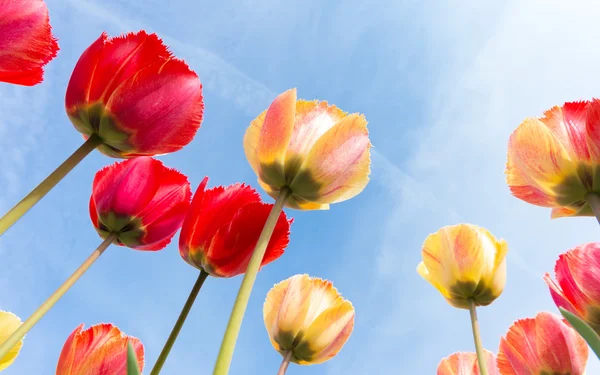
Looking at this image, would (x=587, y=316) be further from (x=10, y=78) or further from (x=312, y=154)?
(x=10, y=78)

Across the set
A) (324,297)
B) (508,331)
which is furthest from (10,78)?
(508,331)

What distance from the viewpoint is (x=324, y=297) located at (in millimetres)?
1146

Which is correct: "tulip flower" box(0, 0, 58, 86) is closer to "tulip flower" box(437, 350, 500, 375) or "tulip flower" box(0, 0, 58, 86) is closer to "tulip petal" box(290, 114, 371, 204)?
"tulip petal" box(290, 114, 371, 204)

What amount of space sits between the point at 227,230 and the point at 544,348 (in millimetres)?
804

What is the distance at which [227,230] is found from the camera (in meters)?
0.86

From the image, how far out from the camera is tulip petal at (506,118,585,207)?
960 millimetres

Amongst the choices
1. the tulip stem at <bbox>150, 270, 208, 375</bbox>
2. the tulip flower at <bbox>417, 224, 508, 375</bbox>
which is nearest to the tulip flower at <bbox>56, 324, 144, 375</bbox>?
the tulip stem at <bbox>150, 270, 208, 375</bbox>

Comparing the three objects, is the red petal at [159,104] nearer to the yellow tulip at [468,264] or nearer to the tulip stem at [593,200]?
the tulip stem at [593,200]

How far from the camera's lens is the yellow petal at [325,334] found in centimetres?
111

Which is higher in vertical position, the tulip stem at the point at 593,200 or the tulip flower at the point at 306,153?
the tulip stem at the point at 593,200

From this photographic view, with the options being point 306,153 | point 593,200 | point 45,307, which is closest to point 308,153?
point 306,153

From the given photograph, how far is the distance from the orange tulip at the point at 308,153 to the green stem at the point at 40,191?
29cm

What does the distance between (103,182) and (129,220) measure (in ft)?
0.29

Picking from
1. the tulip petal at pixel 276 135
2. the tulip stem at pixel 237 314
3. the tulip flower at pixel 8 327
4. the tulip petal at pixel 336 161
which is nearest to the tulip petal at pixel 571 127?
the tulip petal at pixel 336 161
